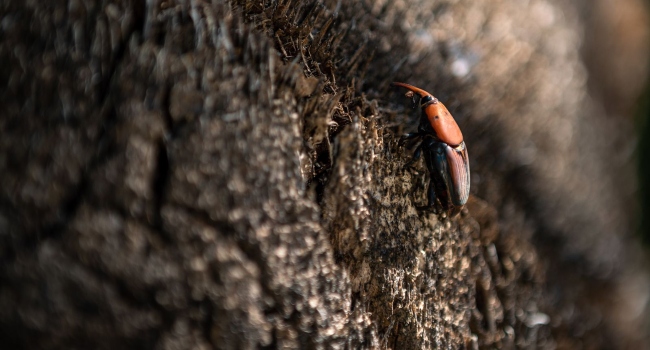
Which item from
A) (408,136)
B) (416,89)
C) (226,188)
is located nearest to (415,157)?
(408,136)

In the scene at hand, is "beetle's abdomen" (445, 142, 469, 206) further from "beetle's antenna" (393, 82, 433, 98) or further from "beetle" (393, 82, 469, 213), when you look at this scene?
"beetle's antenna" (393, 82, 433, 98)

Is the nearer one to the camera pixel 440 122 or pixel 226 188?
pixel 226 188

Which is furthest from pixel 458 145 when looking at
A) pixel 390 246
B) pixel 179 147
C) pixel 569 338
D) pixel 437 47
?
pixel 569 338

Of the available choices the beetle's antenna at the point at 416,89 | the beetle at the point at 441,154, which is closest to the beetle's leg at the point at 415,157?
the beetle at the point at 441,154

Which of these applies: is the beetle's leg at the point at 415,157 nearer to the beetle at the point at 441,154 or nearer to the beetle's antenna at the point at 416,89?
the beetle at the point at 441,154

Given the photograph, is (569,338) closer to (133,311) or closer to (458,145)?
(458,145)

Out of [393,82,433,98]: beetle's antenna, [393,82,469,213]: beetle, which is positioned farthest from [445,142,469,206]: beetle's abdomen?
[393,82,433,98]: beetle's antenna

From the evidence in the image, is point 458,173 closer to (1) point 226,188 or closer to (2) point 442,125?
(2) point 442,125
